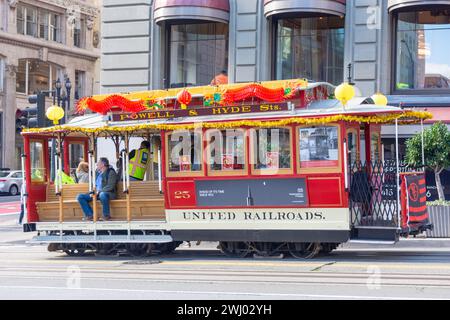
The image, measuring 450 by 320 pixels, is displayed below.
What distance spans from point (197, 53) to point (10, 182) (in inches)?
914

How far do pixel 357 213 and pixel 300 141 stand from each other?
5.29 feet

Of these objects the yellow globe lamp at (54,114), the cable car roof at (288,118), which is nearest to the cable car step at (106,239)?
the cable car roof at (288,118)

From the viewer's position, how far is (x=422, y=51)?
2383 centimetres

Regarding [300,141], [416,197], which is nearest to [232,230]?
[300,141]

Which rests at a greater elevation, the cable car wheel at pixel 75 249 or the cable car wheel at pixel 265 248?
the cable car wheel at pixel 265 248

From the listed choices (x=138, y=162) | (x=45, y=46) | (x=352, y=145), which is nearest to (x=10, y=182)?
(x=45, y=46)

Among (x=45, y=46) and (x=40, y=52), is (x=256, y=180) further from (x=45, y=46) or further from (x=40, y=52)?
(x=45, y=46)

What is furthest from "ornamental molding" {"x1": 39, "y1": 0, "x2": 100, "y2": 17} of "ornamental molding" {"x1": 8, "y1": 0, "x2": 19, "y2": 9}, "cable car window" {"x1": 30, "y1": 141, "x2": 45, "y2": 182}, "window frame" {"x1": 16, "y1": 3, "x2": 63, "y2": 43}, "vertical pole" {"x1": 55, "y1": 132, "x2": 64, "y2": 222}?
Answer: "vertical pole" {"x1": 55, "y1": 132, "x2": 64, "y2": 222}

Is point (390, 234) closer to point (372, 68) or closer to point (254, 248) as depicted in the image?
point (254, 248)

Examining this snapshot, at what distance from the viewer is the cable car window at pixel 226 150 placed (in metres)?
14.5

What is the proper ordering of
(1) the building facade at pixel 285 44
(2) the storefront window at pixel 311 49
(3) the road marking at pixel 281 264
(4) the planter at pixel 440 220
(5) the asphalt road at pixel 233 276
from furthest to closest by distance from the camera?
(2) the storefront window at pixel 311 49
(1) the building facade at pixel 285 44
(4) the planter at pixel 440 220
(3) the road marking at pixel 281 264
(5) the asphalt road at pixel 233 276

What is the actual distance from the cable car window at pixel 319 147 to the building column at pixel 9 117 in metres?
43.7

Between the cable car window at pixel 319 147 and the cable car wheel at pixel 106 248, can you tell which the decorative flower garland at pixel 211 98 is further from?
the cable car wheel at pixel 106 248

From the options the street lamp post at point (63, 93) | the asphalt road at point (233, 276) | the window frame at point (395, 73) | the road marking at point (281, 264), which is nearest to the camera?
the asphalt road at point (233, 276)
